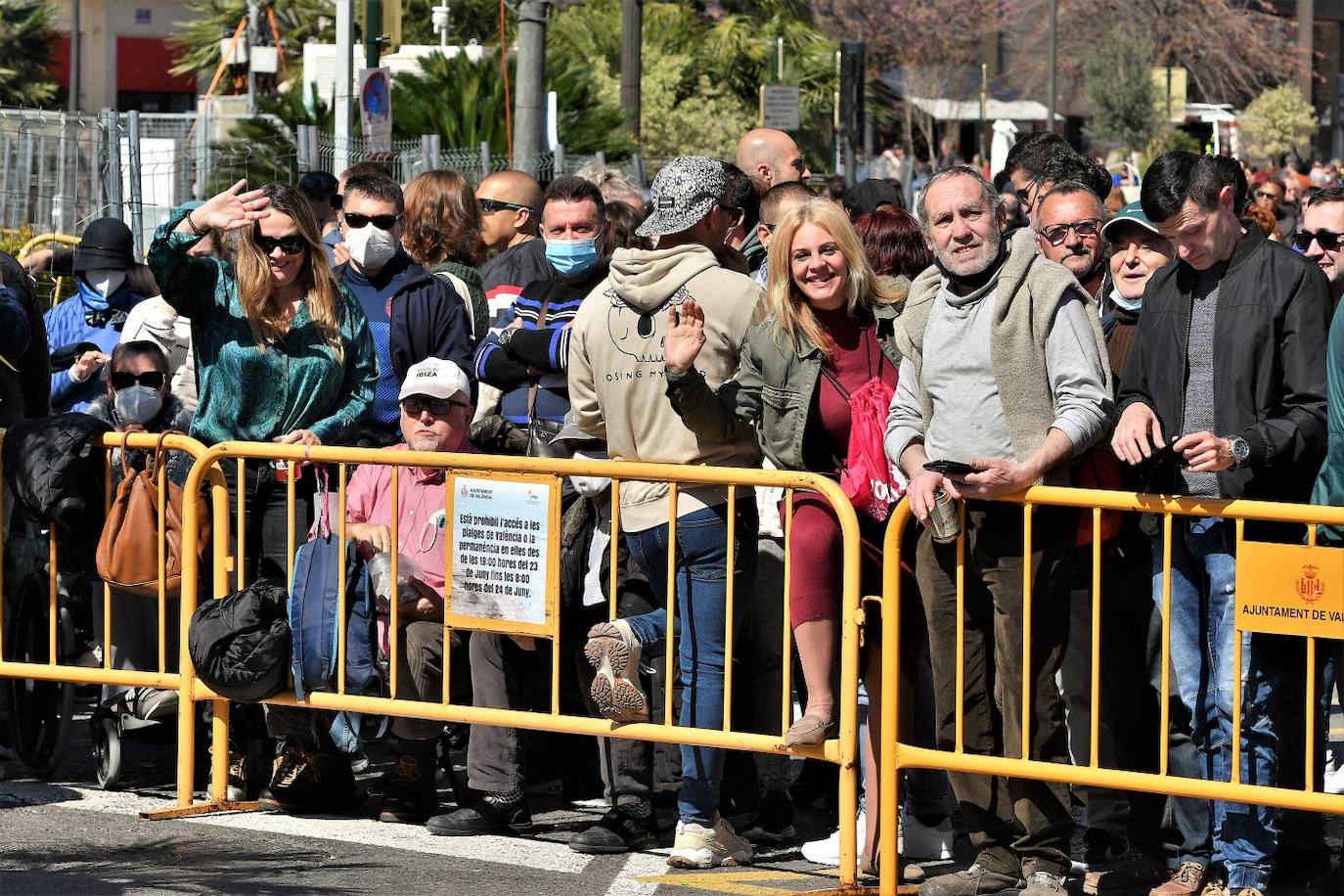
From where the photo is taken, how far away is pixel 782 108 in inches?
901

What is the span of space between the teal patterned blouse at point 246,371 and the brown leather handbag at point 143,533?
0.85 feet

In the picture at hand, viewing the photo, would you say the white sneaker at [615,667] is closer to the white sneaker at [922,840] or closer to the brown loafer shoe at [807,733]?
the brown loafer shoe at [807,733]

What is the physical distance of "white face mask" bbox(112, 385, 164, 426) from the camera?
746 cm

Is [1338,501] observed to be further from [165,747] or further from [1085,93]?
[1085,93]

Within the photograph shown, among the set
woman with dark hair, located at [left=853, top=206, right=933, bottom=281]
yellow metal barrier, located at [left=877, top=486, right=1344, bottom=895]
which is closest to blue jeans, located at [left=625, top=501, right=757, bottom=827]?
yellow metal barrier, located at [left=877, top=486, right=1344, bottom=895]

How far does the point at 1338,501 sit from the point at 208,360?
378 cm

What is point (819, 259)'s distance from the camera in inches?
240

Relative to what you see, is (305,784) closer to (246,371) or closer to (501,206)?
(246,371)

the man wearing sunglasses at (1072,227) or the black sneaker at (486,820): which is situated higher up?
the man wearing sunglasses at (1072,227)

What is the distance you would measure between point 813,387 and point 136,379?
9.19 feet

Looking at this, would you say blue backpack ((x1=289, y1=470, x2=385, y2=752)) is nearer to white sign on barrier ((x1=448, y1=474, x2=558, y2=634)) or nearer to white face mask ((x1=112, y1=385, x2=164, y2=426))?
white sign on barrier ((x1=448, y1=474, x2=558, y2=634))

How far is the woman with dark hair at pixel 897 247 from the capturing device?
6957mm

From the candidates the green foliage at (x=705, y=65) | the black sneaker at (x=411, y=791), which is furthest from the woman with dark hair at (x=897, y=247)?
the green foliage at (x=705, y=65)

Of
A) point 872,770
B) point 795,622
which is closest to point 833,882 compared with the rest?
point 872,770
